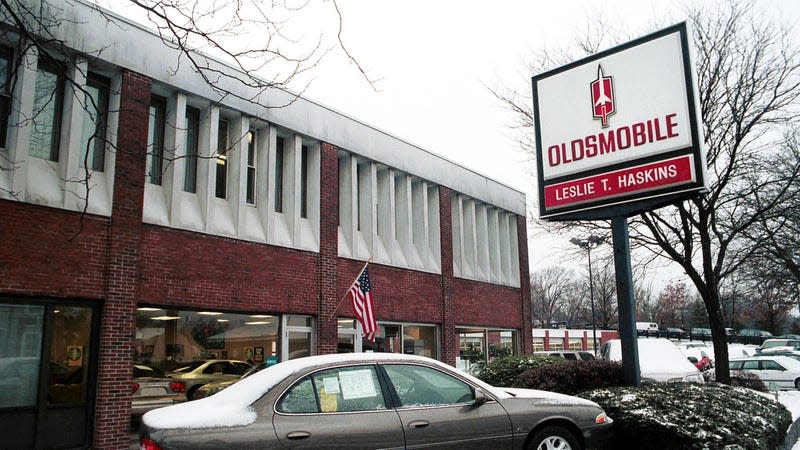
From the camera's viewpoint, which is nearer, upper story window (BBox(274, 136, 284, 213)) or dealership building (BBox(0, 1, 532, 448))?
dealership building (BBox(0, 1, 532, 448))

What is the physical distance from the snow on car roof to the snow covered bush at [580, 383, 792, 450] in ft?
13.0

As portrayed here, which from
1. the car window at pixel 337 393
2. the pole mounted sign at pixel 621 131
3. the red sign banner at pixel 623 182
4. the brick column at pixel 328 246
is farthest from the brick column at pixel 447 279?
the car window at pixel 337 393

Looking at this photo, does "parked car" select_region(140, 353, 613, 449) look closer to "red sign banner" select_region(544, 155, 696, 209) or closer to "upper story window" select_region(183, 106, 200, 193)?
"red sign banner" select_region(544, 155, 696, 209)

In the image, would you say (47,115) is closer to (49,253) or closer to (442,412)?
(49,253)

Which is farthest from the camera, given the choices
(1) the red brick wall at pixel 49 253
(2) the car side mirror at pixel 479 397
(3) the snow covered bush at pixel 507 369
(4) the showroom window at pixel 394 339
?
(4) the showroom window at pixel 394 339

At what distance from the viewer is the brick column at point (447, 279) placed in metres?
20.0

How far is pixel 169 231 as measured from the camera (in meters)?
12.9

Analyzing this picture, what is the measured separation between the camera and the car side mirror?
20.6 ft

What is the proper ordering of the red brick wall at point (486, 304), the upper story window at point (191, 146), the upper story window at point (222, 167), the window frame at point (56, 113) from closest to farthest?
the window frame at point (56, 113) → the upper story window at point (191, 146) → the upper story window at point (222, 167) → the red brick wall at point (486, 304)

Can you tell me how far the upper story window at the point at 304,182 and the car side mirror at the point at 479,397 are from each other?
10.6 metres

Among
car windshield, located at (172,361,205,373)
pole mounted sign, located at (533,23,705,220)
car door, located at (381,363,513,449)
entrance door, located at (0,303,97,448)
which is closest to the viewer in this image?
car door, located at (381,363,513,449)

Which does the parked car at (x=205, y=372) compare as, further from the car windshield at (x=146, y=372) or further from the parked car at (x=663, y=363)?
the parked car at (x=663, y=363)

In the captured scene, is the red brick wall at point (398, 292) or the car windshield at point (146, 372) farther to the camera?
the red brick wall at point (398, 292)

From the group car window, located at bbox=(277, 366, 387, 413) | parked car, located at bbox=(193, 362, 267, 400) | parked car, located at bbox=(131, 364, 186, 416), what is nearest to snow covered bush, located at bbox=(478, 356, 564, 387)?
parked car, located at bbox=(193, 362, 267, 400)
